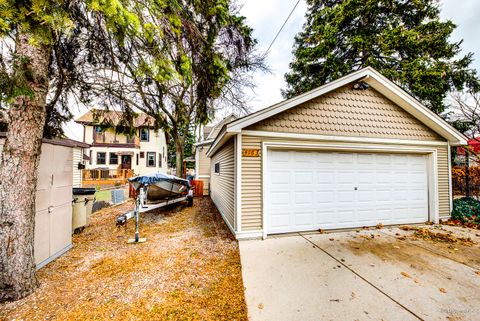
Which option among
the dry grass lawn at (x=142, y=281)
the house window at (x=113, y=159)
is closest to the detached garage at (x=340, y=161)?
the dry grass lawn at (x=142, y=281)

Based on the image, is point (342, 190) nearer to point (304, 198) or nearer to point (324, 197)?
point (324, 197)

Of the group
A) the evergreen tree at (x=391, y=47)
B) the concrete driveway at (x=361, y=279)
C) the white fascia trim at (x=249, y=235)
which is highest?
the evergreen tree at (x=391, y=47)

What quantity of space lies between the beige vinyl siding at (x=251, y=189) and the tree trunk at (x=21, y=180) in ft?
12.2

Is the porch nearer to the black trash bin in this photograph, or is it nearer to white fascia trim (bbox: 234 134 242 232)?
the black trash bin

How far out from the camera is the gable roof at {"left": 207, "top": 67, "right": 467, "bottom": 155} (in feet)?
15.8

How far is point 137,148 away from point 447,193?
25.0 metres

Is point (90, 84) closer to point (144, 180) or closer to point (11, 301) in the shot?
point (144, 180)

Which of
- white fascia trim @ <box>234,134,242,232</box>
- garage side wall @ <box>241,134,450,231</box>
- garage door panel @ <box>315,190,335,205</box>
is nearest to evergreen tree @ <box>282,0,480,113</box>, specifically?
garage door panel @ <box>315,190,335,205</box>

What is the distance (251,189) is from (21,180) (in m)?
4.03

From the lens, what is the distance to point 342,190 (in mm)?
5594

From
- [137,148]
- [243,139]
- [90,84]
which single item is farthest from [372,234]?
[137,148]

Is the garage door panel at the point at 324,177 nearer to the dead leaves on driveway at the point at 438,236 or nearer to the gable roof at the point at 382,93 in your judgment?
the gable roof at the point at 382,93

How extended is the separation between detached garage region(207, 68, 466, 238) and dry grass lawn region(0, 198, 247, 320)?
1.19 m

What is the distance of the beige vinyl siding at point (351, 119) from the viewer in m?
5.23
